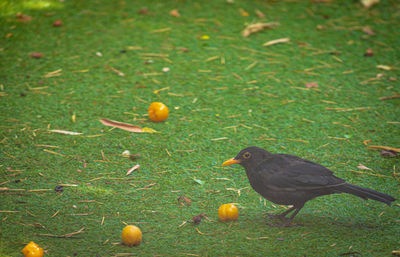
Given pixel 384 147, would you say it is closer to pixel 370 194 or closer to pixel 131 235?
pixel 370 194

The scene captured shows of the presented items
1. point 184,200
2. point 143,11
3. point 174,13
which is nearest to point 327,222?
point 184,200

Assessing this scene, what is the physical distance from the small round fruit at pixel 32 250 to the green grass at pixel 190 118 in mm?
91

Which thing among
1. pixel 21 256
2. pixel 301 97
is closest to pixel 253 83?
pixel 301 97

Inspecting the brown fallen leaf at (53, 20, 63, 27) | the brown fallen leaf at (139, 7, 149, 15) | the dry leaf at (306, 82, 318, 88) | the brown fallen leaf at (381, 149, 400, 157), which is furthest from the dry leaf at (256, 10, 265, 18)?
the brown fallen leaf at (381, 149, 400, 157)

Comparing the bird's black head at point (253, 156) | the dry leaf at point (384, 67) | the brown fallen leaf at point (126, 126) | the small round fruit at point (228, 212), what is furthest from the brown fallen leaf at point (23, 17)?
the dry leaf at point (384, 67)

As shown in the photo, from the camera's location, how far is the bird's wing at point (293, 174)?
118 inches

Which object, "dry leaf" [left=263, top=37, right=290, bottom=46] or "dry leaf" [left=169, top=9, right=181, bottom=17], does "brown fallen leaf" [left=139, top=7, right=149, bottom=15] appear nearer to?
"dry leaf" [left=169, top=9, right=181, bottom=17]

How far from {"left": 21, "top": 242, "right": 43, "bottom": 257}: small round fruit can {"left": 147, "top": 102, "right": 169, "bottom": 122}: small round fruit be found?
1.86 m

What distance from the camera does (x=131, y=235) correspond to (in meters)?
2.81

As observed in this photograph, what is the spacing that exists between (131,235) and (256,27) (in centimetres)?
389

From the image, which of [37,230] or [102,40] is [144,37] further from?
[37,230]

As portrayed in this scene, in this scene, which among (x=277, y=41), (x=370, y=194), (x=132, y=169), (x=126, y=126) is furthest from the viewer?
(x=277, y=41)

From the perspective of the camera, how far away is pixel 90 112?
14.6ft

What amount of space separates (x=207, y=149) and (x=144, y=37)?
7.93 feet
